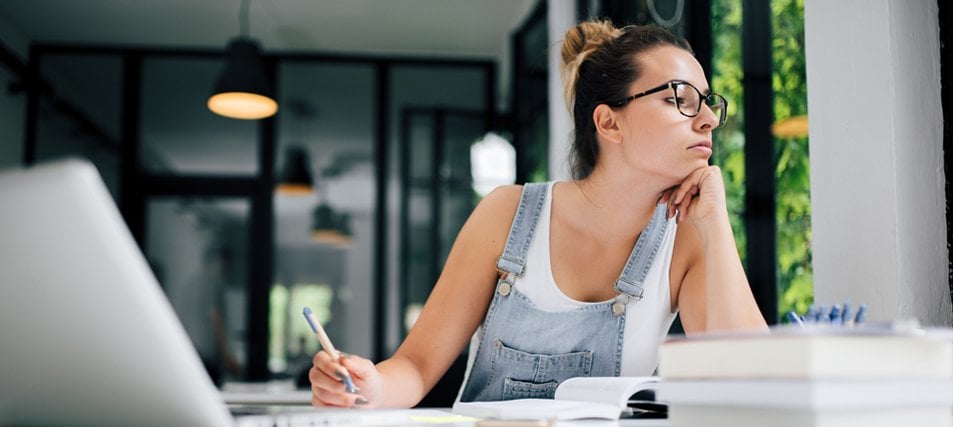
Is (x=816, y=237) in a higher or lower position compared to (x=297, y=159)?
lower

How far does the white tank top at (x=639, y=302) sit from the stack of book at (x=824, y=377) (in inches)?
36.0

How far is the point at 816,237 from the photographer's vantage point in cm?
156

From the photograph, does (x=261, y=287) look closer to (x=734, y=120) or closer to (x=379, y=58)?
(x=379, y=58)

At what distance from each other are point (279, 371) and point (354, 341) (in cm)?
63

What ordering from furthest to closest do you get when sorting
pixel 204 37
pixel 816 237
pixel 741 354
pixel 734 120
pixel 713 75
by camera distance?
1. pixel 204 37
2. pixel 713 75
3. pixel 734 120
4. pixel 816 237
5. pixel 741 354

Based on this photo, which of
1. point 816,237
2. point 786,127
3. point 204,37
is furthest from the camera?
point 204,37

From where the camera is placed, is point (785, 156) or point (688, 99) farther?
point (785, 156)

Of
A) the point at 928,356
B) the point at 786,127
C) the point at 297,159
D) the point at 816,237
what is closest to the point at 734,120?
the point at 786,127

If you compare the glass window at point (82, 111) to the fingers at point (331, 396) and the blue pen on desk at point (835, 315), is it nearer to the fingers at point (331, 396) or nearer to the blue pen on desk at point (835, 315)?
the fingers at point (331, 396)

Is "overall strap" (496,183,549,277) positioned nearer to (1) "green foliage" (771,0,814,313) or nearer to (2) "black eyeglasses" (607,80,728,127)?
(2) "black eyeglasses" (607,80,728,127)

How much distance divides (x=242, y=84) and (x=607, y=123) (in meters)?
3.25

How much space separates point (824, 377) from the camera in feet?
1.93

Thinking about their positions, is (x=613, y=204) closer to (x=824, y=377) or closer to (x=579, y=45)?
(x=579, y=45)

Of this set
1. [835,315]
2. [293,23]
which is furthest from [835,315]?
[293,23]
